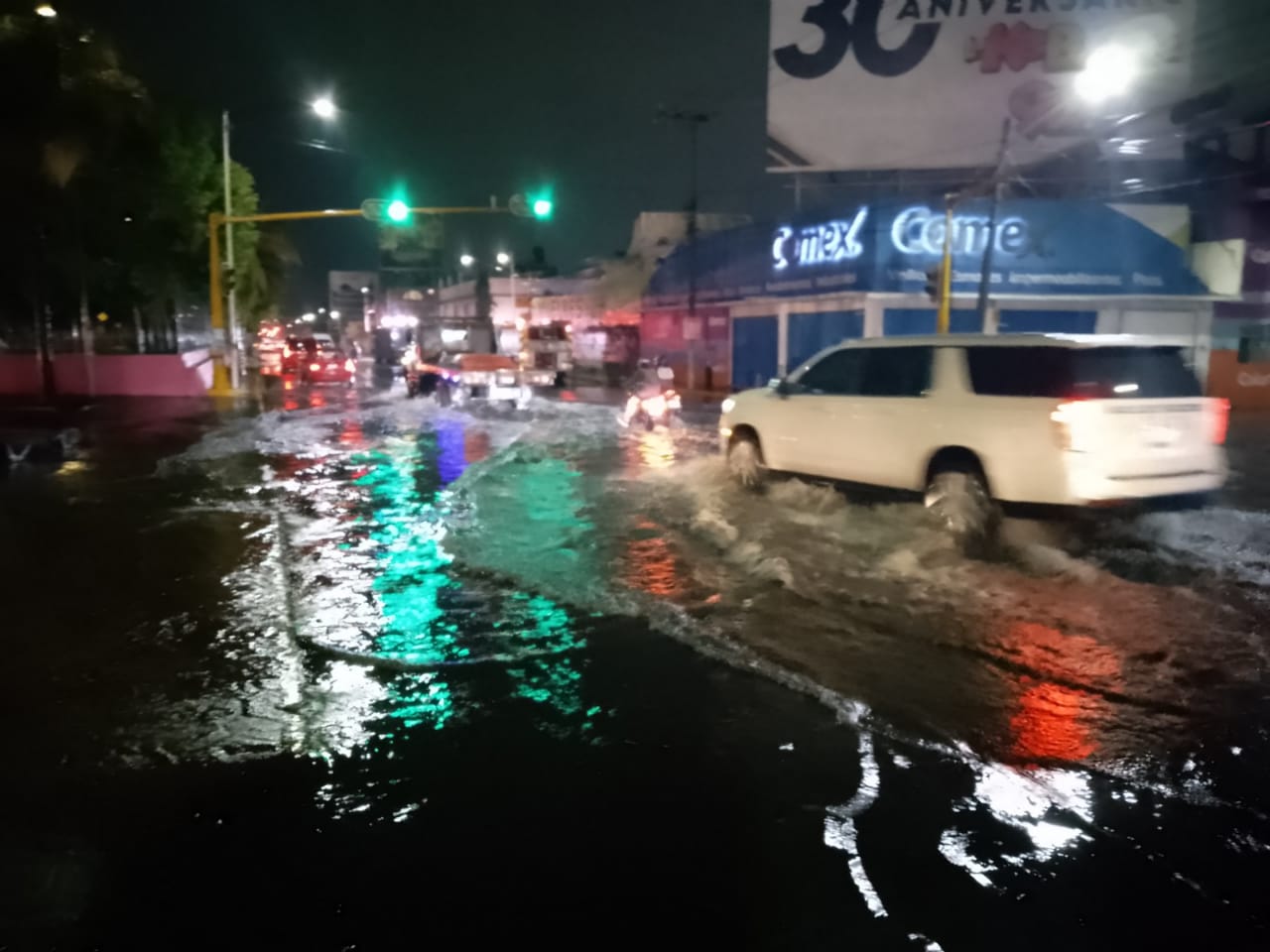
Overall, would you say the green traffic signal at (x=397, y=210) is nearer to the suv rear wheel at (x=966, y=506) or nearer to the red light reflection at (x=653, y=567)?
the red light reflection at (x=653, y=567)

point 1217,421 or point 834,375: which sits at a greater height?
point 834,375

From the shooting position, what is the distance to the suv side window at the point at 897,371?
33.7 ft

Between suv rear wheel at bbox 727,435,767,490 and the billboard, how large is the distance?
836 inches

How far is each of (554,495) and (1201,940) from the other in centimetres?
983

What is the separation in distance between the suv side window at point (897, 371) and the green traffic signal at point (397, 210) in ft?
51.9

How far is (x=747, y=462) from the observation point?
512 inches

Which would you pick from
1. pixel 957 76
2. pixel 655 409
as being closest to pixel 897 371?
pixel 655 409

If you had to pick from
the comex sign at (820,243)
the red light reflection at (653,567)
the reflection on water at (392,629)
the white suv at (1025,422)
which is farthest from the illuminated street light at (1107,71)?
the red light reflection at (653,567)

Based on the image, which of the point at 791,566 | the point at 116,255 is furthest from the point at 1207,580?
the point at 116,255

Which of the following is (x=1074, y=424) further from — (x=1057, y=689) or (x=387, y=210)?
(x=387, y=210)

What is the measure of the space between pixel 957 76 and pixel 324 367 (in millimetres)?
24695

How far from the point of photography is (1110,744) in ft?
17.5

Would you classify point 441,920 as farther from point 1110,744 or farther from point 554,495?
point 554,495

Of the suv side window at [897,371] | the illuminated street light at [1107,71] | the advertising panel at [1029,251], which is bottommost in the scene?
the suv side window at [897,371]
